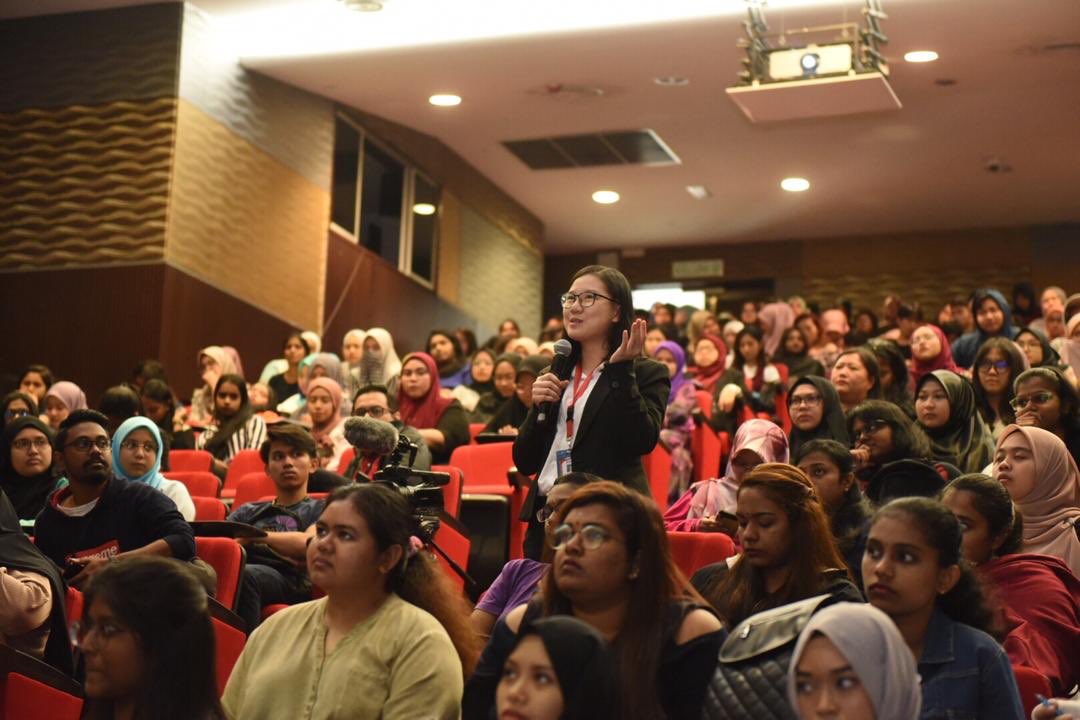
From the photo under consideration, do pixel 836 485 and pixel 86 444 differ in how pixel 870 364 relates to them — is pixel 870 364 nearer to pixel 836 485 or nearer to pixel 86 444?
pixel 836 485

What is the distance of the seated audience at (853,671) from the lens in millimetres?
2006

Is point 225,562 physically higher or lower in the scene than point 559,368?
lower

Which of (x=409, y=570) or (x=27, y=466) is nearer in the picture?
(x=409, y=570)

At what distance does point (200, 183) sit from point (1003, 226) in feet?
25.8

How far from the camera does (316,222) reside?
31.4 ft

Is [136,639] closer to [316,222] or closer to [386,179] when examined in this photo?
[316,222]

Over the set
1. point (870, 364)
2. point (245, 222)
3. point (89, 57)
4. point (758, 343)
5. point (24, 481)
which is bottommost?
point (24, 481)

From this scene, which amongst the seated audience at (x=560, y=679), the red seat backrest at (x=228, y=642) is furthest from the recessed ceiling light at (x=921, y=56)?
the seated audience at (x=560, y=679)

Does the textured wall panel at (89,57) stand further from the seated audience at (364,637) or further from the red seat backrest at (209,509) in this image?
the seated audience at (364,637)

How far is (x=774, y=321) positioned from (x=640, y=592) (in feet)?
27.4

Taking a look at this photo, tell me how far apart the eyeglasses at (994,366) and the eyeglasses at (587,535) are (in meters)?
3.54

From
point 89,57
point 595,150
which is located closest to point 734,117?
point 595,150

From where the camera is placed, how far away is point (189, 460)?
640cm

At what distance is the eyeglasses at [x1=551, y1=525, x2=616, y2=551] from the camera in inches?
97.0
